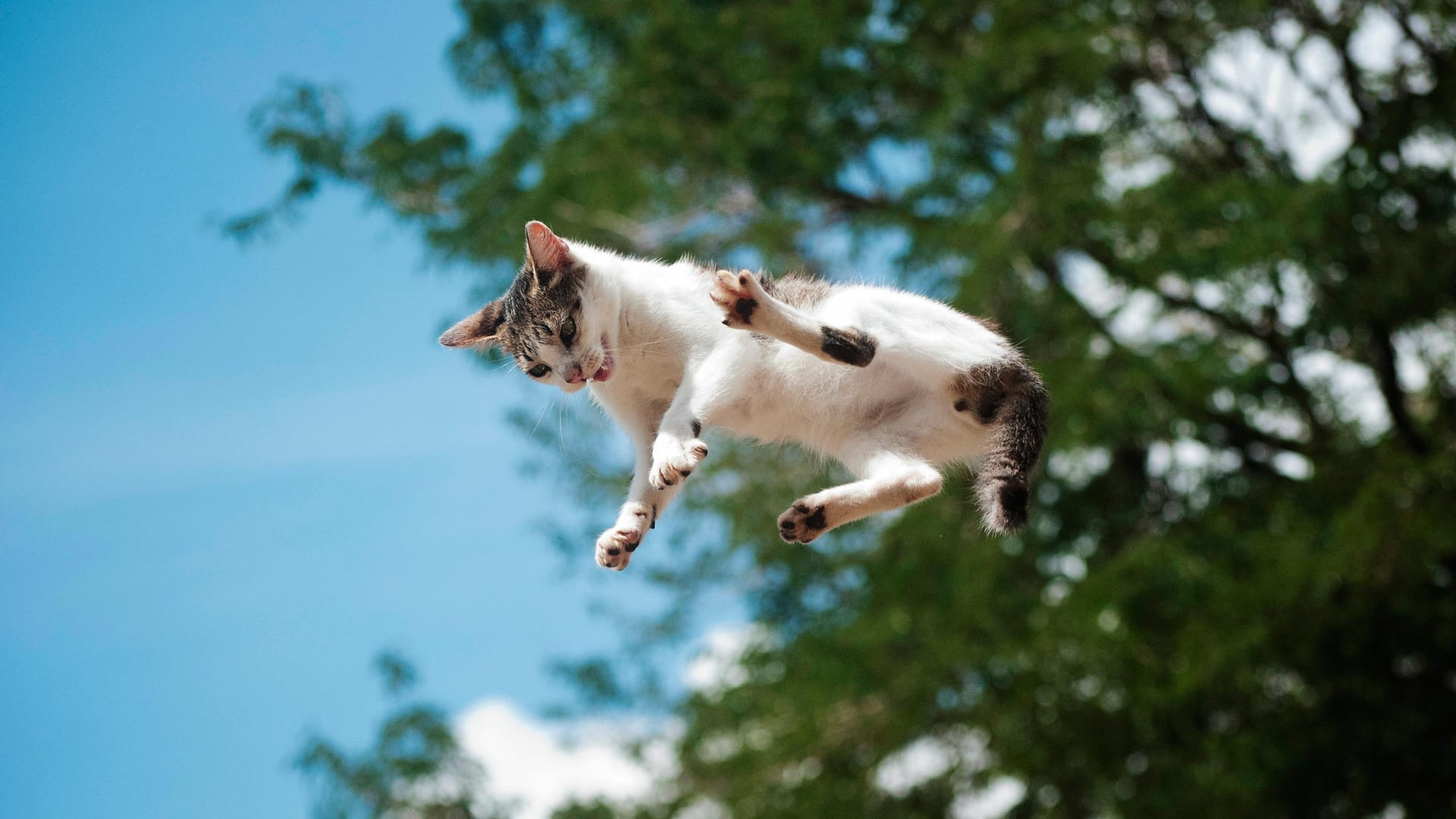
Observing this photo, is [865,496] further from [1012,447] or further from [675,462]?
[1012,447]

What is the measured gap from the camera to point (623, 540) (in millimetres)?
2465

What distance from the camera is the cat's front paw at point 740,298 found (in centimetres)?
244

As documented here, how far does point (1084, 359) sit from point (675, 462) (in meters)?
7.23

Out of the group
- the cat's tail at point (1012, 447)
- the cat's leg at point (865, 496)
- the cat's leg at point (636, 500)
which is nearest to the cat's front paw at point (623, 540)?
the cat's leg at point (636, 500)

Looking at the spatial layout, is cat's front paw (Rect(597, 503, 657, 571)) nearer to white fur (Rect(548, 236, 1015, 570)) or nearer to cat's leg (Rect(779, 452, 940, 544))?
white fur (Rect(548, 236, 1015, 570))

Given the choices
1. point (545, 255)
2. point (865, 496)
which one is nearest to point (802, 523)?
point (865, 496)

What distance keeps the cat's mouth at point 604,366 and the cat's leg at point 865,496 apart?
61 centimetres

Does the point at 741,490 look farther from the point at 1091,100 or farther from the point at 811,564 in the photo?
the point at 1091,100

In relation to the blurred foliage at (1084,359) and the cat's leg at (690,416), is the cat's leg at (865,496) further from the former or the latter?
the blurred foliage at (1084,359)

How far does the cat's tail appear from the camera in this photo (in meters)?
2.86

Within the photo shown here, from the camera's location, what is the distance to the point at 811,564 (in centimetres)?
1135

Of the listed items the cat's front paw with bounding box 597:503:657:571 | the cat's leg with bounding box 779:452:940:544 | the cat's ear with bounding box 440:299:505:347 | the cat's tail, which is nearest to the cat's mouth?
the cat's ear with bounding box 440:299:505:347

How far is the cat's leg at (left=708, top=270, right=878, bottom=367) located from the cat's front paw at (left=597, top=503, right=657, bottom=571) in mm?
443

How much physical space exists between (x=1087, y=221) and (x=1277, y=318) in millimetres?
1983
